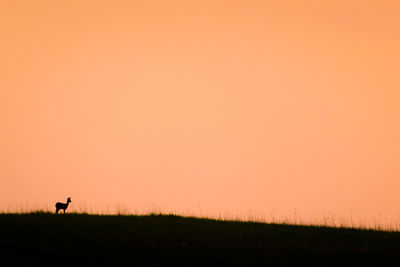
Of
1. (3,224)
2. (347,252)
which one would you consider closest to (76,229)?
(3,224)

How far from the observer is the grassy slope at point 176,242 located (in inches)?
848

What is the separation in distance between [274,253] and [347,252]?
3107 mm

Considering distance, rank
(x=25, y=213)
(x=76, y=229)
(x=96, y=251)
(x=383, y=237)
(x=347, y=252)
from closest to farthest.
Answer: (x=96, y=251) → (x=347, y=252) → (x=76, y=229) → (x=383, y=237) → (x=25, y=213)

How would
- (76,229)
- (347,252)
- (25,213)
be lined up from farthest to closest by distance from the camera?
(25,213), (76,229), (347,252)

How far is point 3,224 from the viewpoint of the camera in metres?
26.3

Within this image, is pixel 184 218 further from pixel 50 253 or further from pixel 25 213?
pixel 50 253

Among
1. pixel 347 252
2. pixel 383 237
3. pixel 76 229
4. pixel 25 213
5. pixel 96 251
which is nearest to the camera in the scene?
pixel 96 251

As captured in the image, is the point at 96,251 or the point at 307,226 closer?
the point at 96,251

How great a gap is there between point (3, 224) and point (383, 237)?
16639mm

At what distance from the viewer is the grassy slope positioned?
21.5 m

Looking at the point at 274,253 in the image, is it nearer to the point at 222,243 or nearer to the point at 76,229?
the point at 222,243

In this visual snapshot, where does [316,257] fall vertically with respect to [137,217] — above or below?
below

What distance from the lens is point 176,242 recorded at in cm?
2409

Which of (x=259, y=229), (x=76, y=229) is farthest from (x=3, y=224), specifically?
(x=259, y=229)
